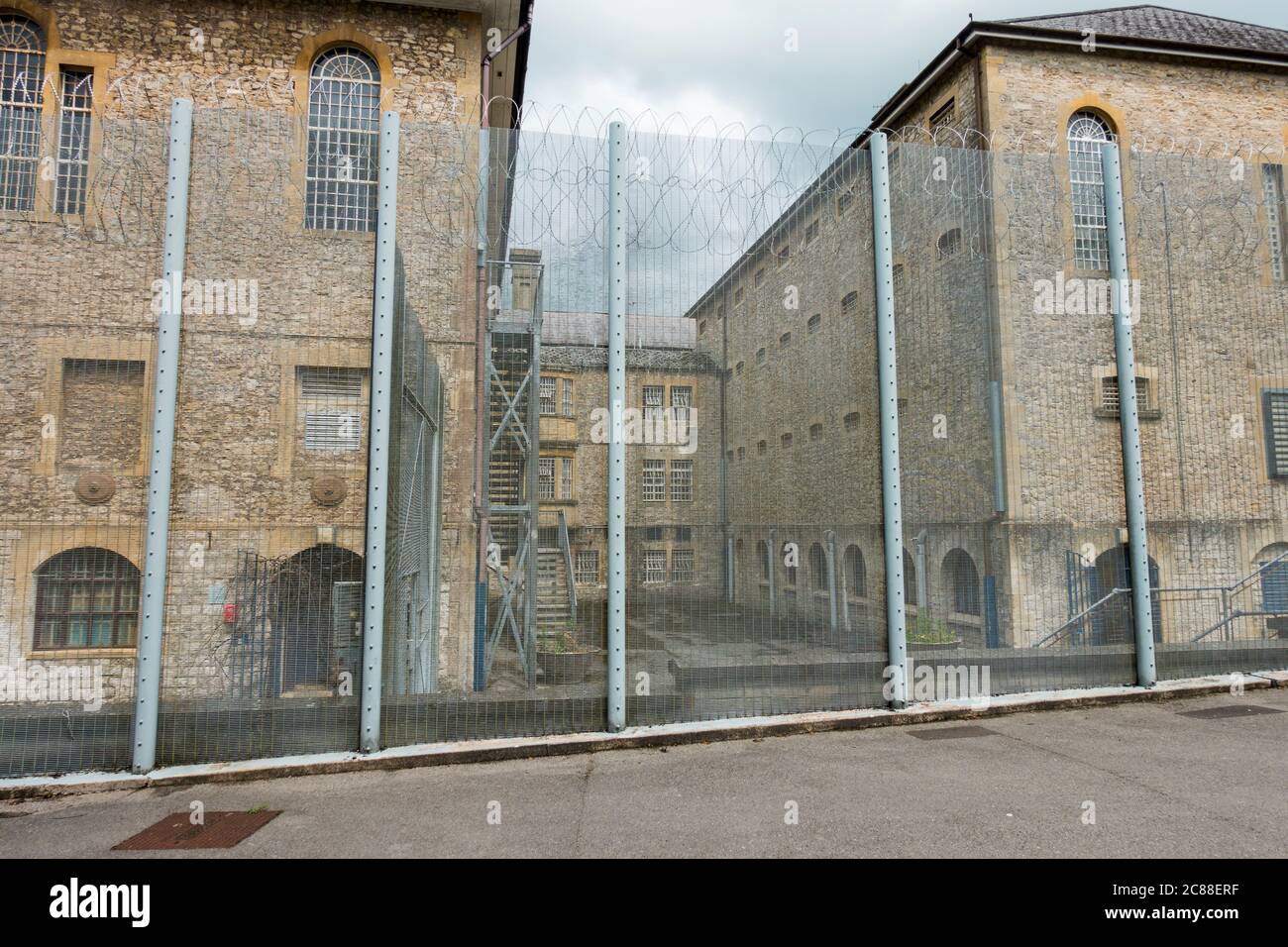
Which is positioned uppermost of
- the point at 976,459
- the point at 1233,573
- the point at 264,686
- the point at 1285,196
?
the point at 1285,196

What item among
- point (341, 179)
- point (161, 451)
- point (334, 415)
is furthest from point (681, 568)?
point (341, 179)

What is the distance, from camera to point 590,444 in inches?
232

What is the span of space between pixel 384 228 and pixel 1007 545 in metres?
5.69

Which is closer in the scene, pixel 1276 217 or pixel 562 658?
pixel 562 658

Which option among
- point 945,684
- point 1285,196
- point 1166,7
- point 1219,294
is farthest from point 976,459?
point 1166,7

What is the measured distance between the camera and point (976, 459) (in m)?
6.89

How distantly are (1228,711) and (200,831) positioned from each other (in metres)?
7.36

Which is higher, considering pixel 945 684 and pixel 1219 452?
pixel 1219 452

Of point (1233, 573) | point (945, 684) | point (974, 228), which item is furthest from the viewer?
point (1233, 573)

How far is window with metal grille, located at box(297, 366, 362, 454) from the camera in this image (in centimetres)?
570

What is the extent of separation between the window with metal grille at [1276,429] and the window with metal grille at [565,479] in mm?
6896

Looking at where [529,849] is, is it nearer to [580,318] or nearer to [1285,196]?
[580,318]

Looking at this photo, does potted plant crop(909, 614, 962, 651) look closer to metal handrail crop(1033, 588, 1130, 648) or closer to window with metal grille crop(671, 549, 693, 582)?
metal handrail crop(1033, 588, 1130, 648)

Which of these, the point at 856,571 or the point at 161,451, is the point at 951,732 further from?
the point at 161,451
